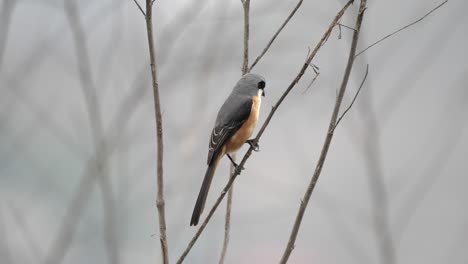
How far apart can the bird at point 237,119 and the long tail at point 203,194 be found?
5 cm

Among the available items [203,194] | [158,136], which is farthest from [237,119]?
[158,136]

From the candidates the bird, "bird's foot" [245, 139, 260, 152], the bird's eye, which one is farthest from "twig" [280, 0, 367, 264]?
the bird's eye

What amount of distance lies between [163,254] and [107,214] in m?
0.28

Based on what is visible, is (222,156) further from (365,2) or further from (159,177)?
(365,2)

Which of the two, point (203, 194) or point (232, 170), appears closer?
point (232, 170)

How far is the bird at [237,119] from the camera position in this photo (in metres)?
2.64

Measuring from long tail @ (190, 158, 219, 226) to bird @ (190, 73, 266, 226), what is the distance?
5 cm

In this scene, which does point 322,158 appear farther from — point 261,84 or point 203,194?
point 261,84

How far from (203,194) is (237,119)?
24.0 inches

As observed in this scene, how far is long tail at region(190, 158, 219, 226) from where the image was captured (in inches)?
80.8

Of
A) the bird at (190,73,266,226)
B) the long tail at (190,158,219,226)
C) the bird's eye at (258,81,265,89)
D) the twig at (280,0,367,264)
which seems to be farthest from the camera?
the bird's eye at (258,81,265,89)

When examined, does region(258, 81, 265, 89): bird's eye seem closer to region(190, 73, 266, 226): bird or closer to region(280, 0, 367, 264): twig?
region(190, 73, 266, 226): bird

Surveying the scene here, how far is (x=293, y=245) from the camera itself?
1.59 m

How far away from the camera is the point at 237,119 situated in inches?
106
